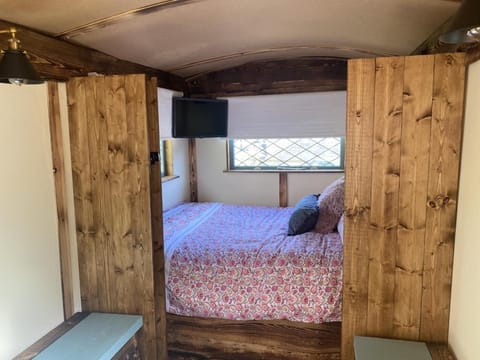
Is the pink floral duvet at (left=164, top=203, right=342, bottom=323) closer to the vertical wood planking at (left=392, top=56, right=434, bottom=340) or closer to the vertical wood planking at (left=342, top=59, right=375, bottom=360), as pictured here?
the vertical wood planking at (left=342, top=59, right=375, bottom=360)

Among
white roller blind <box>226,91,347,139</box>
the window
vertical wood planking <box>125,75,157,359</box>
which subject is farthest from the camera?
the window

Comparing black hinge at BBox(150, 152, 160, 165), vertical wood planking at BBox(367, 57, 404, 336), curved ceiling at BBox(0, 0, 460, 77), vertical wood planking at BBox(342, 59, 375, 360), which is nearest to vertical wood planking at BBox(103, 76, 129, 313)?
black hinge at BBox(150, 152, 160, 165)

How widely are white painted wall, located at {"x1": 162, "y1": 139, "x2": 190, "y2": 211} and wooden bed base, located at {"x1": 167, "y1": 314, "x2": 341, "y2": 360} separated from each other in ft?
5.58

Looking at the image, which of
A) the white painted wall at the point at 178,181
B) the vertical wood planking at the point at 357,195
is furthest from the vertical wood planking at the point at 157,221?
the white painted wall at the point at 178,181

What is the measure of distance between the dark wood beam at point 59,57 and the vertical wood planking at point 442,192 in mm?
1945

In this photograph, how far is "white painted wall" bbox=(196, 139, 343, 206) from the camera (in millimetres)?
4398

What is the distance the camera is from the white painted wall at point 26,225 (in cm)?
181

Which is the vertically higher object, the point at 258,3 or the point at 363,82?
the point at 258,3

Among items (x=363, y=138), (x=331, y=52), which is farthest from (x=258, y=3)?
(x=331, y=52)

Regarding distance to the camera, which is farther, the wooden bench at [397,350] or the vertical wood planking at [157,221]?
the vertical wood planking at [157,221]

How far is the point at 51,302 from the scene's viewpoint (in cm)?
213

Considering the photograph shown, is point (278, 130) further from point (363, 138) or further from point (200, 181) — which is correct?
point (363, 138)

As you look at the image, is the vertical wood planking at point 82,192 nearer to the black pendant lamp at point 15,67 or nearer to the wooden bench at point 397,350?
the black pendant lamp at point 15,67

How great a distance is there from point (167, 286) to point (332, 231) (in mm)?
1387
